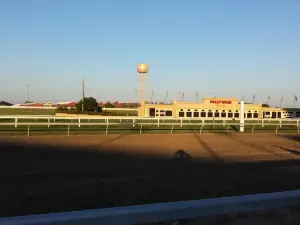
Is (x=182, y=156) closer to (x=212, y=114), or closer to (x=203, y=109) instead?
(x=203, y=109)

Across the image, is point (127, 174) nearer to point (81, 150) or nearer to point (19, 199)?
point (19, 199)

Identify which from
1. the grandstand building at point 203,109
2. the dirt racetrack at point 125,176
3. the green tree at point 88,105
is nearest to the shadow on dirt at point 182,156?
the dirt racetrack at point 125,176

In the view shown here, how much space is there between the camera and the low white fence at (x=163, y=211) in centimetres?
271

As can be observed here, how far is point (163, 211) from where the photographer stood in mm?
3002

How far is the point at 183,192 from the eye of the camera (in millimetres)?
8133

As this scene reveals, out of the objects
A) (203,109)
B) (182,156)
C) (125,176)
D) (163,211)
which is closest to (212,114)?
(203,109)

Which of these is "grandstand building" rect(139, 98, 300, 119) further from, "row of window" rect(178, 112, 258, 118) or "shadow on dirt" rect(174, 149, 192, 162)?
"shadow on dirt" rect(174, 149, 192, 162)

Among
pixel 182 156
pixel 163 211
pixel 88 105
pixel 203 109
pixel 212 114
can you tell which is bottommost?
pixel 212 114

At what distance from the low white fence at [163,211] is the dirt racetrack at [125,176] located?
3849 mm

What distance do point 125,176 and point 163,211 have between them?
7.32 metres

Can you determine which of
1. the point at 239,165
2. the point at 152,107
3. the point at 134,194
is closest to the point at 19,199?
the point at 134,194

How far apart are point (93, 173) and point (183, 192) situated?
3.30 metres

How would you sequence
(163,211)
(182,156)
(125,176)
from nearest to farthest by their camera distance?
(163,211), (125,176), (182,156)

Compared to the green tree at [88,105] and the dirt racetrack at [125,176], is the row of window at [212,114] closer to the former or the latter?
the green tree at [88,105]
